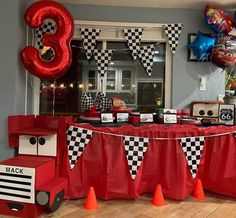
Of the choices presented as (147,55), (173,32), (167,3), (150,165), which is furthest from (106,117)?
(167,3)

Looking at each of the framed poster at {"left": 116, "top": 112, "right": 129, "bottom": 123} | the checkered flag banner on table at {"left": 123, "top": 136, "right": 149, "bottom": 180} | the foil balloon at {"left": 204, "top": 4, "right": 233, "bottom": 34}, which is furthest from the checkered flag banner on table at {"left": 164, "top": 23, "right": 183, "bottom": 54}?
the checkered flag banner on table at {"left": 123, "top": 136, "right": 149, "bottom": 180}

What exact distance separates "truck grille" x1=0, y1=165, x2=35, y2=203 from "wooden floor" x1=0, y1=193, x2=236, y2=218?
256 mm

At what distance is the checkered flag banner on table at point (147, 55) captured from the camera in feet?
10.4

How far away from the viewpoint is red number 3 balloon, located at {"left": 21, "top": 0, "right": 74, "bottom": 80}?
2439mm

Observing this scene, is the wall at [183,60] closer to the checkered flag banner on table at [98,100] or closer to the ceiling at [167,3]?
the ceiling at [167,3]

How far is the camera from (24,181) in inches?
81.1

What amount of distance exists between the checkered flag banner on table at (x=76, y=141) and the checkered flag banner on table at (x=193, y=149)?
941mm

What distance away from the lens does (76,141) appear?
93.9 inches

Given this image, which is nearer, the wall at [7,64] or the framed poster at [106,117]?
the wall at [7,64]

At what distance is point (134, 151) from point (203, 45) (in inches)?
61.7

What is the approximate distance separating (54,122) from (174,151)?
4.01 ft

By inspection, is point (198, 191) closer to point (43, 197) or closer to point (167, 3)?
point (43, 197)

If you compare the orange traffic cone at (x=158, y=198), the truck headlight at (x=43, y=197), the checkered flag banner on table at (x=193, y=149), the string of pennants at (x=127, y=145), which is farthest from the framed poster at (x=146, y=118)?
the truck headlight at (x=43, y=197)

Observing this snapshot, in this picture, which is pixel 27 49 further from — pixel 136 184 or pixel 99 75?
pixel 136 184
